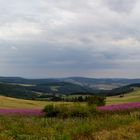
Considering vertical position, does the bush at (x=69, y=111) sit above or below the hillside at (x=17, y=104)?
above

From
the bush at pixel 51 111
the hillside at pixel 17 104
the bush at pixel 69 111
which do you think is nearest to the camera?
the bush at pixel 69 111

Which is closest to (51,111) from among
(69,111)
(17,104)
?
(69,111)

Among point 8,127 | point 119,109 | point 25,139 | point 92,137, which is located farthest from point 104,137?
point 119,109

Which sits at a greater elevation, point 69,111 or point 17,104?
point 69,111

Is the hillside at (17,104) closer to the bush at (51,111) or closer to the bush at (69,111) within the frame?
the bush at (51,111)

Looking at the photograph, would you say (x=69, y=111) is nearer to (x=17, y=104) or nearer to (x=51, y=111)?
(x=51, y=111)

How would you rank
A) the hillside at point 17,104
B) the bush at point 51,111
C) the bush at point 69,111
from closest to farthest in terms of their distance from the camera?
the bush at point 69,111 < the bush at point 51,111 < the hillside at point 17,104

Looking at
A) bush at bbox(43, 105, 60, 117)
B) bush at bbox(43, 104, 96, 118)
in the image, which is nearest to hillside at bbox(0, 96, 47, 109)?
bush at bbox(43, 105, 60, 117)

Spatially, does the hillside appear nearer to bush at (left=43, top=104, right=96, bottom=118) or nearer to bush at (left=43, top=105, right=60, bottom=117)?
bush at (left=43, top=105, right=60, bottom=117)

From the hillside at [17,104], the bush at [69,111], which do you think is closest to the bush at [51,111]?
the bush at [69,111]

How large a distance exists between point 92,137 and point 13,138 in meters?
2.86

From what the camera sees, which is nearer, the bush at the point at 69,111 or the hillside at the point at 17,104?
the bush at the point at 69,111

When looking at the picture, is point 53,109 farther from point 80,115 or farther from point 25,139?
point 25,139

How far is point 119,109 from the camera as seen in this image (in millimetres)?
35312
